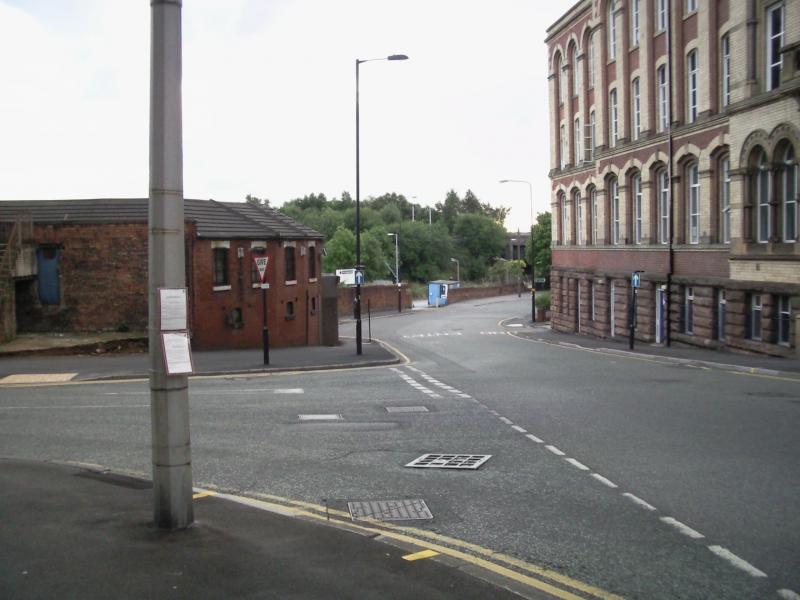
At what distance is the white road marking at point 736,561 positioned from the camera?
7707 millimetres

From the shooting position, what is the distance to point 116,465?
12562 millimetres

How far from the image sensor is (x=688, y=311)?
37688mm

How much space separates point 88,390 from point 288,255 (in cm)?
1964

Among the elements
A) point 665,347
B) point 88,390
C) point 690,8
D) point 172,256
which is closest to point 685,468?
point 172,256

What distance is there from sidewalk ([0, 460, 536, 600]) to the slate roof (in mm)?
25730

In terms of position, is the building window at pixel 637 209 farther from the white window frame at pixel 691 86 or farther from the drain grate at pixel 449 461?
the drain grate at pixel 449 461

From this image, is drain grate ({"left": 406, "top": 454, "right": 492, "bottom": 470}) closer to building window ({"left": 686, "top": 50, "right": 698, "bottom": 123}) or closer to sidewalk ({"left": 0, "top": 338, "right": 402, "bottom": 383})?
sidewalk ({"left": 0, "top": 338, "right": 402, "bottom": 383})

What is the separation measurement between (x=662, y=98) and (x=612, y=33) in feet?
26.0

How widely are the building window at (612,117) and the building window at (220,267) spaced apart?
22.3 meters

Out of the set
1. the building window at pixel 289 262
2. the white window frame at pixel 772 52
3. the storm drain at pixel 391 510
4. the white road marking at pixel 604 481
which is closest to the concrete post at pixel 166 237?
the storm drain at pixel 391 510

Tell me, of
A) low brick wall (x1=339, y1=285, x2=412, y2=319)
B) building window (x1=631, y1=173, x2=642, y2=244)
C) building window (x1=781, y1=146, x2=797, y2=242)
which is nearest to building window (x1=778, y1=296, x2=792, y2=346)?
building window (x1=781, y1=146, x2=797, y2=242)

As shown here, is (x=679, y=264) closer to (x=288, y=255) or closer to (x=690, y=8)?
(x=690, y=8)

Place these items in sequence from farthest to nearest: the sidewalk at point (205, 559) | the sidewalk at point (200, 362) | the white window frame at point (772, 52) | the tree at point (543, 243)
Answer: the tree at point (543, 243), the white window frame at point (772, 52), the sidewalk at point (200, 362), the sidewalk at point (205, 559)

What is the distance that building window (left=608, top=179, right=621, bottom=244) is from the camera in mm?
46575
